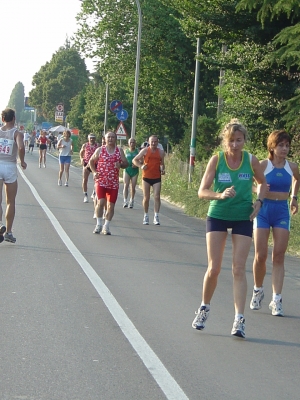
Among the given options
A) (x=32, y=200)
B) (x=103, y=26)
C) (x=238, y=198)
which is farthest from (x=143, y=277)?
(x=103, y=26)

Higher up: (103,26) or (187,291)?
(103,26)

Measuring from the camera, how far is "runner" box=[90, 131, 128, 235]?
49.4 ft

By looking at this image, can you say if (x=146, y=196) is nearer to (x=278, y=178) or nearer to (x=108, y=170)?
(x=108, y=170)

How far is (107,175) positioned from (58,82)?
110 meters

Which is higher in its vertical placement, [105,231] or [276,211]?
[276,211]

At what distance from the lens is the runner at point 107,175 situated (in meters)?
15.1

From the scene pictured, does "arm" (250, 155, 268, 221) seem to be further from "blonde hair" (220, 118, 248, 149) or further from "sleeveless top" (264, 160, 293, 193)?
"sleeveless top" (264, 160, 293, 193)

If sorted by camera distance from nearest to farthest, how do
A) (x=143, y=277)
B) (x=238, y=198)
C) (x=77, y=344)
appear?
(x=77, y=344) → (x=238, y=198) → (x=143, y=277)

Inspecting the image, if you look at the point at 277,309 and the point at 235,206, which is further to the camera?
the point at 277,309

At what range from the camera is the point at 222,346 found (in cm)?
716

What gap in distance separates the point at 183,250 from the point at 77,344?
6868 mm

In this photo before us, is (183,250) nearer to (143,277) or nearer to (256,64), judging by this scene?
(143,277)

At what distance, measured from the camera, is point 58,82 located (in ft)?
404

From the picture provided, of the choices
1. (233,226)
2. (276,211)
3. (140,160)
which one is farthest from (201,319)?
(140,160)
